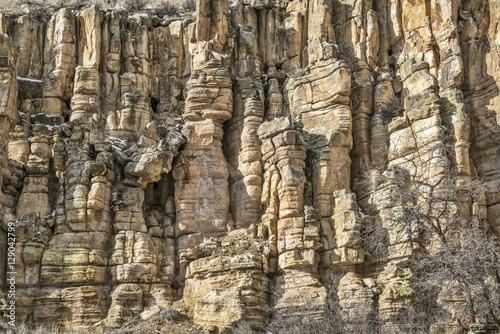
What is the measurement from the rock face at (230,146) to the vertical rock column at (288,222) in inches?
3.1

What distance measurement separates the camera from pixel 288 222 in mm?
25484

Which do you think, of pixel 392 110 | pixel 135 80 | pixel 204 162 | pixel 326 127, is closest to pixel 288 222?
pixel 204 162

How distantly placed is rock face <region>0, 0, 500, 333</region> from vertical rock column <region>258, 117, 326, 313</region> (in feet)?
0.26

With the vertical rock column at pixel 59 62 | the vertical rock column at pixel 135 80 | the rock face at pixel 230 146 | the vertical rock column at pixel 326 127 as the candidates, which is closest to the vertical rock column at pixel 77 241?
the rock face at pixel 230 146

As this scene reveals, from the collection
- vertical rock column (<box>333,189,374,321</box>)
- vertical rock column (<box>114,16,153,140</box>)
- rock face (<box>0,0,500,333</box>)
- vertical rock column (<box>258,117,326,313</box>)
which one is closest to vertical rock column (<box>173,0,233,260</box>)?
rock face (<box>0,0,500,333</box>)

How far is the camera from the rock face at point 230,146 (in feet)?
80.7

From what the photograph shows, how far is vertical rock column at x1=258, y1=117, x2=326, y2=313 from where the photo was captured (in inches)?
957

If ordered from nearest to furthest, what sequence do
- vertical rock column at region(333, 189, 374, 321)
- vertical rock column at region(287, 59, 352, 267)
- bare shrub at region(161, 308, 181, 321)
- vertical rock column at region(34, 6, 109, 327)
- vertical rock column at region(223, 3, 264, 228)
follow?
bare shrub at region(161, 308, 181, 321) < vertical rock column at region(333, 189, 374, 321) < vertical rock column at region(34, 6, 109, 327) < vertical rock column at region(287, 59, 352, 267) < vertical rock column at region(223, 3, 264, 228)

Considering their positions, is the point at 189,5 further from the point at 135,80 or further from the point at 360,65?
the point at 360,65

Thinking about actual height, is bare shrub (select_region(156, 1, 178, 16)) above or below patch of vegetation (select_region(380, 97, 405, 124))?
above

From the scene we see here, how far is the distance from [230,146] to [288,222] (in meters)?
5.81

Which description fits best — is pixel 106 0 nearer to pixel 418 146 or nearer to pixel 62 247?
pixel 62 247

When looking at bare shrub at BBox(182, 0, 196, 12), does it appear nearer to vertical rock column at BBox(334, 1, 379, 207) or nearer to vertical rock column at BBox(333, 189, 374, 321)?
vertical rock column at BBox(334, 1, 379, 207)

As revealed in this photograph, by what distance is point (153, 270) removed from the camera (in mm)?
25547
